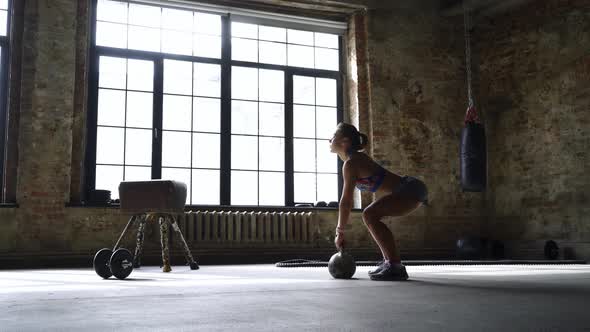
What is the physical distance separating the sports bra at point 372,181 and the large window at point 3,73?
4934 millimetres

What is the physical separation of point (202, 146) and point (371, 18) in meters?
3.19

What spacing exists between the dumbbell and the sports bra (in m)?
1.70

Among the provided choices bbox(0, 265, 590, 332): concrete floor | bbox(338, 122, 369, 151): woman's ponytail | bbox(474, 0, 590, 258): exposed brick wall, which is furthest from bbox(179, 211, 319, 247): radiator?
bbox(0, 265, 590, 332): concrete floor

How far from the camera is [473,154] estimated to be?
7.69 metres

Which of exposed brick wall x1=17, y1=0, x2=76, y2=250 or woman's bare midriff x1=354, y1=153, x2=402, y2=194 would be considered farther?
exposed brick wall x1=17, y1=0, x2=76, y2=250

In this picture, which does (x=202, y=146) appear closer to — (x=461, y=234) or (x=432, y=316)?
(x=461, y=234)

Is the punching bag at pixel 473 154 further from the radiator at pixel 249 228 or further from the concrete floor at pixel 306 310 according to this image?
the concrete floor at pixel 306 310

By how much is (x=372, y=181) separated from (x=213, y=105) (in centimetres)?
471

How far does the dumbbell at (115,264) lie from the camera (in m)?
4.00

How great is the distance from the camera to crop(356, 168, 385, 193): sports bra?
12.2 feet

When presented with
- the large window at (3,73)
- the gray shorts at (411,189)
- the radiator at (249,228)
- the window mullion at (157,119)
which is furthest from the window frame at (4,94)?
the gray shorts at (411,189)

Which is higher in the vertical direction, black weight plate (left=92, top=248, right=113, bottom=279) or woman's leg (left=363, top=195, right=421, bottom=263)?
woman's leg (left=363, top=195, right=421, bottom=263)

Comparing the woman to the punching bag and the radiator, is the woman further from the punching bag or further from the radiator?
the punching bag

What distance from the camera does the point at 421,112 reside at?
8.74m
